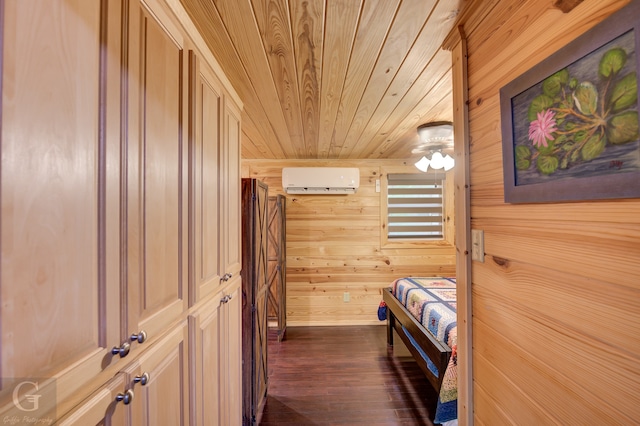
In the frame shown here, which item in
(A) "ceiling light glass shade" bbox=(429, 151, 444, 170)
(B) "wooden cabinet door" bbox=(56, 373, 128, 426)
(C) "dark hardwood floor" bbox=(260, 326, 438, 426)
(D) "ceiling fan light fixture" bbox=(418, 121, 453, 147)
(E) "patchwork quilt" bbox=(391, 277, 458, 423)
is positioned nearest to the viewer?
(B) "wooden cabinet door" bbox=(56, 373, 128, 426)

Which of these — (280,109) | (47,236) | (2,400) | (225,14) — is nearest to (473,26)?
(225,14)

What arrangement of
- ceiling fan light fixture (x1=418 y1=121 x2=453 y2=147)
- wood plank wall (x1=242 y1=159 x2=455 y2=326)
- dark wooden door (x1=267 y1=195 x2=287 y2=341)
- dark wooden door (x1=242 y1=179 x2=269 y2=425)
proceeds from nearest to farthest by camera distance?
dark wooden door (x1=242 y1=179 x2=269 y2=425)
ceiling fan light fixture (x1=418 y1=121 x2=453 y2=147)
dark wooden door (x1=267 y1=195 x2=287 y2=341)
wood plank wall (x1=242 y1=159 x2=455 y2=326)

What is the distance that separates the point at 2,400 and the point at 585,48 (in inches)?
50.4

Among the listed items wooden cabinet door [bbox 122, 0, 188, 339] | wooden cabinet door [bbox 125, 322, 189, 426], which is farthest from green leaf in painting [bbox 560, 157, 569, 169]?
wooden cabinet door [bbox 125, 322, 189, 426]

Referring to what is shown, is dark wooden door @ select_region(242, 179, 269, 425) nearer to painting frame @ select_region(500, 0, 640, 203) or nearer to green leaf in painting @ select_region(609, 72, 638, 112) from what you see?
painting frame @ select_region(500, 0, 640, 203)

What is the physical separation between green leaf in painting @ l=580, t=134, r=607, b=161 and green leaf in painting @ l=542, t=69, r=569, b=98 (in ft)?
0.55

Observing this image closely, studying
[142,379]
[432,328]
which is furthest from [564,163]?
[432,328]

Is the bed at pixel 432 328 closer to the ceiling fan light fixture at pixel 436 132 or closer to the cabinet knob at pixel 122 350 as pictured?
the ceiling fan light fixture at pixel 436 132

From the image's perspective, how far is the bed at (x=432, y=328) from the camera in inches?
68.1

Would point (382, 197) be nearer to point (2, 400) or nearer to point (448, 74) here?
point (448, 74)

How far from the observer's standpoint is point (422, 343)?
2076mm

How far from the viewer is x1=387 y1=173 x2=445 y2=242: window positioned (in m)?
3.96

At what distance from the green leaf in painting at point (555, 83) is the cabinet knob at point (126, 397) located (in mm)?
1318

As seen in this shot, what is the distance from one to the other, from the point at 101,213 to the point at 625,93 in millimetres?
1125
